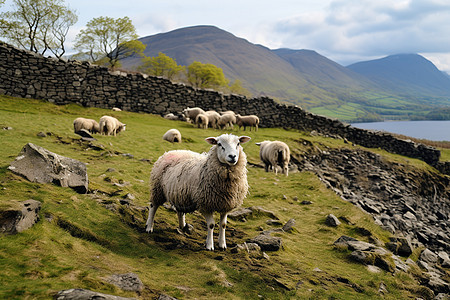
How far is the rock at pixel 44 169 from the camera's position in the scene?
612 centimetres

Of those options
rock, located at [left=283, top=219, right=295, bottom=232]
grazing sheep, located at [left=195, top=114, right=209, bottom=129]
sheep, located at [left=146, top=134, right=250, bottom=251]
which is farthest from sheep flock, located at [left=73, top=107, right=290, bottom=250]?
grazing sheep, located at [left=195, top=114, right=209, bottom=129]

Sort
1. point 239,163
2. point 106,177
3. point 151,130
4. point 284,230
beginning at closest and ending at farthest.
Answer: point 239,163, point 284,230, point 106,177, point 151,130

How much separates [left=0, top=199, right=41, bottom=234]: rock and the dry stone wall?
21.7m

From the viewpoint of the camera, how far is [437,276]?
6.79 meters

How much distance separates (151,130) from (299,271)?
16.2m

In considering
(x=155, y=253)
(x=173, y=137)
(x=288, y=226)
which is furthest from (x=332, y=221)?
(x=173, y=137)

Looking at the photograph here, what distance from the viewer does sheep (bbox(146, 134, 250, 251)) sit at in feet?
19.0

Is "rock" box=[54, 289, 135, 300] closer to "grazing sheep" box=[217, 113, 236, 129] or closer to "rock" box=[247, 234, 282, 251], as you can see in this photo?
"rock" box=[247, 234, 282, 251]

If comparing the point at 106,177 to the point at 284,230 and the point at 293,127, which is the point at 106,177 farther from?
the point at 293,127

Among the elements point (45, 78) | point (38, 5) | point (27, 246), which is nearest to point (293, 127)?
point (45, 78)

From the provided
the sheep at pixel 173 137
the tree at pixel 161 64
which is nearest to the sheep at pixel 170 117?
the sheep at pixel 173 137

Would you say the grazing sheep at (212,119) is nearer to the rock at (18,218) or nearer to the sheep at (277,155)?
the sheep at (277,155)

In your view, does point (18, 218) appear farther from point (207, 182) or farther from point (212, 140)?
point (212, 140)

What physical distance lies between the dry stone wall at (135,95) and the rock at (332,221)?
71.5 feet
